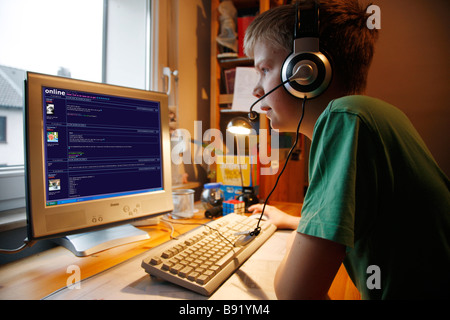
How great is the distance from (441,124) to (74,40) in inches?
81.6

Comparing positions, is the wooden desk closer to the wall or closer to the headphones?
the headphones

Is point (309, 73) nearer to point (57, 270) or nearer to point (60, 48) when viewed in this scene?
point (57, 270)

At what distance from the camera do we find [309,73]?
0.55 meters

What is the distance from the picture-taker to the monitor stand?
26.2 inches

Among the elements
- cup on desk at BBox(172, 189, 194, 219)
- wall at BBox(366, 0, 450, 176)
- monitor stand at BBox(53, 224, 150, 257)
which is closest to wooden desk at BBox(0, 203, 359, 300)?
monitor stand at BBox(53, 224, 150, 257)

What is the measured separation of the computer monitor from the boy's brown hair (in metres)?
0.44

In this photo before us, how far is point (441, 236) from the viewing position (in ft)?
1.37

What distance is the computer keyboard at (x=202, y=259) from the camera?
48cm

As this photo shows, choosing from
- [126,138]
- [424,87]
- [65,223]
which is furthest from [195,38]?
[424,87]

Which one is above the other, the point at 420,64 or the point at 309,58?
the point at 420,64

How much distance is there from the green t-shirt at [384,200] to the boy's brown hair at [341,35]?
21 centimetres

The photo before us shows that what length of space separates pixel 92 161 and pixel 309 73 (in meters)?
0.61

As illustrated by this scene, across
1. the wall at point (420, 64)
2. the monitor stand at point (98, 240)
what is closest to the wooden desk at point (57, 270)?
the monitor stand at point (98, 240)

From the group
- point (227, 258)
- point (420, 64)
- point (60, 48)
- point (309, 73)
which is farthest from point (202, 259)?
point (420, 64)
